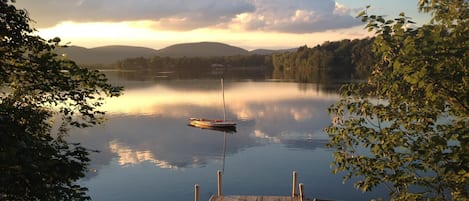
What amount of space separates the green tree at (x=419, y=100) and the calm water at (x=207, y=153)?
82.9 feet

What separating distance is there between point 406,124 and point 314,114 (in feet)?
229

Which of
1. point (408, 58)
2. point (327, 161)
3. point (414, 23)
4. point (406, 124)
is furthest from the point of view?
point (327, 161)

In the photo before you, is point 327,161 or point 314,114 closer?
point 327,161

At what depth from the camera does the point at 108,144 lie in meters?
56.1

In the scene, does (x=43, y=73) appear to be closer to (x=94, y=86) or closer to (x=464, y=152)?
(x=94, y=86)

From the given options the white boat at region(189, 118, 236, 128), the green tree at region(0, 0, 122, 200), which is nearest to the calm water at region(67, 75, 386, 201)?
the white boat at region(189, 118, 236, 128)

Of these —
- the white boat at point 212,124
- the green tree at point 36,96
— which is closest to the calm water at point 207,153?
the white boat at point 212,124

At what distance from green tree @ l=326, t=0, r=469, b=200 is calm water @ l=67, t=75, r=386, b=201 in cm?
2526

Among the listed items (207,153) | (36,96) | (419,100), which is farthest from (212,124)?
(419,100)

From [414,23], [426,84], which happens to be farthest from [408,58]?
[414,23]

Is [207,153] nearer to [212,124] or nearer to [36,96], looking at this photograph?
[212,124]

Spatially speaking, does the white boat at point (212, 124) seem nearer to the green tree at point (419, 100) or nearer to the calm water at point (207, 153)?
the calm water at point (207, 153)

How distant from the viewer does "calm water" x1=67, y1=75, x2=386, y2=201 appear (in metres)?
36.5

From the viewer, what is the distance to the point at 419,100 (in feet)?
27.0
